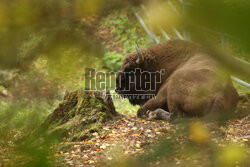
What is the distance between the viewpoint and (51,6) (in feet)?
3.30

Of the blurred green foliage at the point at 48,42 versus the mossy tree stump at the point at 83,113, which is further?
the mossy tree stump at the point at 83,113

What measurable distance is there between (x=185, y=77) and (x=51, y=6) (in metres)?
4.61

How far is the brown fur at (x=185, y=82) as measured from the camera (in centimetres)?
479

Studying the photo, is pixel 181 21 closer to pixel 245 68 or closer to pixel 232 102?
pixel 245 68

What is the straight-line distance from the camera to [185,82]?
17.6 ft

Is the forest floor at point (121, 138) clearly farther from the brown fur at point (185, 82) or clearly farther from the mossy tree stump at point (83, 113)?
the brown fur at point (185, 82)

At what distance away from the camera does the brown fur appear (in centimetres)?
479

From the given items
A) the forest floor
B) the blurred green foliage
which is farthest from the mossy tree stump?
the blurred green foliage

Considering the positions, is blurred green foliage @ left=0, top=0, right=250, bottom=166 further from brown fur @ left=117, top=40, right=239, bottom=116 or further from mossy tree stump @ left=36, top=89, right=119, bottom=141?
mossy tree stump @ left=36, top=89, right=119, bottom=141

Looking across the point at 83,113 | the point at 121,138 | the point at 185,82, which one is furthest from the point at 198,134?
the point at 83,113

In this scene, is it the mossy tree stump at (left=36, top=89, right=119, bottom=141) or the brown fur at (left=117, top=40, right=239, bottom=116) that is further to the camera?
the mossy tree stump at (left=36, top=89, right=119, bottom=141)

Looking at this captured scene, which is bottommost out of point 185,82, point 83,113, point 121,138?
point 121,138

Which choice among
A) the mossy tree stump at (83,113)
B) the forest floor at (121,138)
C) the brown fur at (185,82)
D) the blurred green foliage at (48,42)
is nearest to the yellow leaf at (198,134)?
the blurred green foliage at (48,42)

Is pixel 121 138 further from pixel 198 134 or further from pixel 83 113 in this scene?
pixel 198 134
